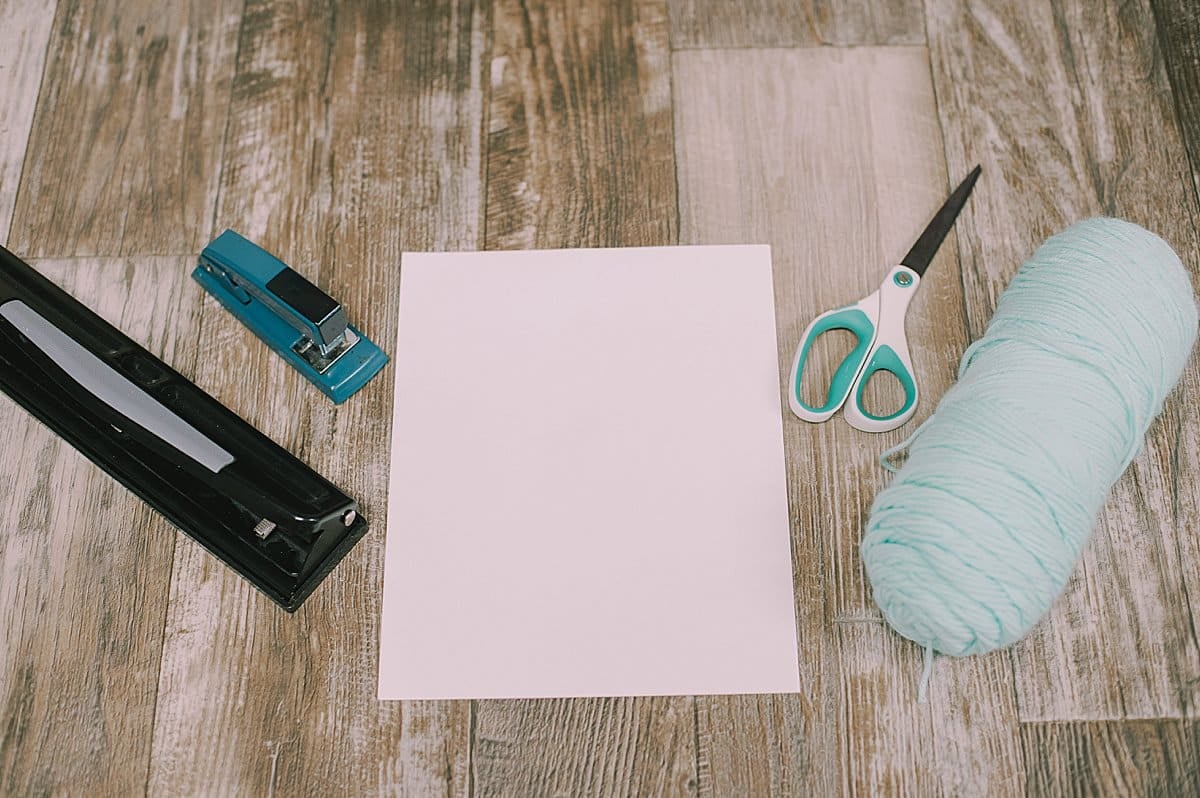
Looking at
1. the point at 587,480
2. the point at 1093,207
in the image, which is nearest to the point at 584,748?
the point at 587,480

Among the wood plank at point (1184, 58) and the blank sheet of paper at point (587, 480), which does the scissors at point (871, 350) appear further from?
the wood plank at point (1184, 58)

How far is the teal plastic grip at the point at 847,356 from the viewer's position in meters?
0.76

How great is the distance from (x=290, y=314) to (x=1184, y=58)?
809mm

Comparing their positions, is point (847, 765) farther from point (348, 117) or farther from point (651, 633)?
point (348, 117)

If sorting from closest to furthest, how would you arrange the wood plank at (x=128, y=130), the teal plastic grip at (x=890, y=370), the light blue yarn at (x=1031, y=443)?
1. the light blue yarn at (x=1031, y=443)
2. the teal plastic grip at (x=890, y=370)
3. the wood plank at (x=128, y=130)

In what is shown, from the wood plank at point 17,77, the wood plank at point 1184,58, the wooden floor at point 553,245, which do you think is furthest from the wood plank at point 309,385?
the wood plank at point 1184,58

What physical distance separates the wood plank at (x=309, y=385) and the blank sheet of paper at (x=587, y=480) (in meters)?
0.03

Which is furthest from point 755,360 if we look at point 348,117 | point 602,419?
→ point 348,117

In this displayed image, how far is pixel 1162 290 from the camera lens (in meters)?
0.71

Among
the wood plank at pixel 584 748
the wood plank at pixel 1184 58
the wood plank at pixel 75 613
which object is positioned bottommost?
the wood plank at pixel 584 748

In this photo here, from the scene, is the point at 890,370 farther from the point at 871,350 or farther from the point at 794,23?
the point at 794,23

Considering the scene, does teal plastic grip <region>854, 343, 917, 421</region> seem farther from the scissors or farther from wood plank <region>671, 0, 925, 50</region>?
wood plank <region>671, 0, 925, 50</region>

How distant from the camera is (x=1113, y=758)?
2.26 feet

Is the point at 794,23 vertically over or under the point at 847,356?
over
